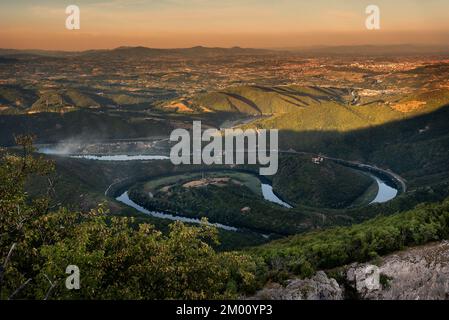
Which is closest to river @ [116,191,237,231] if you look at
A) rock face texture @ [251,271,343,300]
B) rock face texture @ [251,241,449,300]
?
rock face texture @ [251,241,449,300]

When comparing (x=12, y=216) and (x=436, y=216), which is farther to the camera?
(x=436, y=216)

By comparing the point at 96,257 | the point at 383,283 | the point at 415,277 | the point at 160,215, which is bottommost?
the point at 160,215

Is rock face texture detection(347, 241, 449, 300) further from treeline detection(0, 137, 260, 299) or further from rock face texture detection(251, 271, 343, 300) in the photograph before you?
treeline detection(0, 137, 260, 299)

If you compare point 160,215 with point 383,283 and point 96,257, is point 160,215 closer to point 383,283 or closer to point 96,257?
point 383,283

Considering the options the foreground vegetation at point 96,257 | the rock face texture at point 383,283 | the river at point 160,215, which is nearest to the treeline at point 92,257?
the foreground vegetation at point 96,257

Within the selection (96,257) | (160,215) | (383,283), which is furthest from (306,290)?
(160,215)
